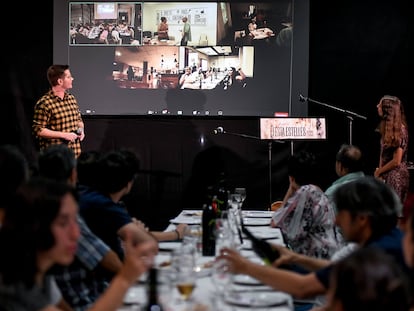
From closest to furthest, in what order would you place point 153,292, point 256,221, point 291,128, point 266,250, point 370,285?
1. point 370,285
2. point 153,292
3. point 266,250
4. point 256,221
5. point 291,128

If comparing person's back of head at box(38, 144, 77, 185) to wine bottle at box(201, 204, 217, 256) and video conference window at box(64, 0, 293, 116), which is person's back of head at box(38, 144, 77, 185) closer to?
wine bottle at box(201, 204, 217, 256)

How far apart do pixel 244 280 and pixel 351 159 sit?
2127 millimetres

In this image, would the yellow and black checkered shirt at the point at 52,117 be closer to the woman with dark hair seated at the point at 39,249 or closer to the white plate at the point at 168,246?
the white plate at the point at 168,246

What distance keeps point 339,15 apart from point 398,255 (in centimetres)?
548

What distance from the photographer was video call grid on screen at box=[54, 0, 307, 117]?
7.39 m

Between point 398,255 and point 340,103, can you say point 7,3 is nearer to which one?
point 340,103

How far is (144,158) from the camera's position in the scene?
7.60 meters

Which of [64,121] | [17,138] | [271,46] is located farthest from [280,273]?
[17,138]

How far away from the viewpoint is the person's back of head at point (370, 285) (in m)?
1.43

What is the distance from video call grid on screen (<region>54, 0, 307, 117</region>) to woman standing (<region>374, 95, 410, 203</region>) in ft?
4.85

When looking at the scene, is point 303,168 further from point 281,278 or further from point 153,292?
point 153,292

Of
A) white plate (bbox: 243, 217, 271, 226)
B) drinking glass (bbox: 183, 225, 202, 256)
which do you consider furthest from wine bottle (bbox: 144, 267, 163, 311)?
white plate (bbox: 243, 217, 271, 226)

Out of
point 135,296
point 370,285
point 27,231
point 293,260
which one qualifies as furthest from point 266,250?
point 370,285

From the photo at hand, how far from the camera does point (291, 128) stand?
6855mm
